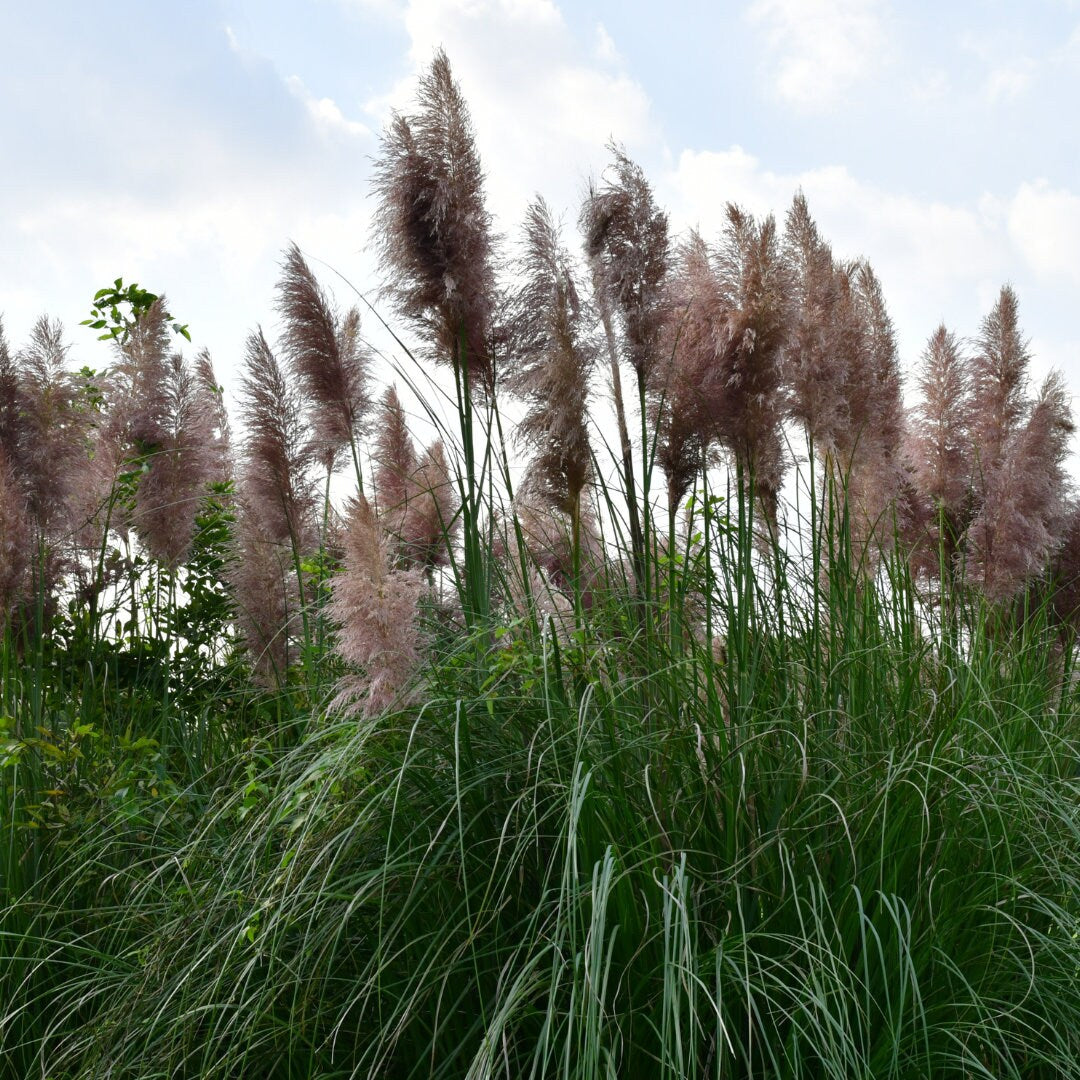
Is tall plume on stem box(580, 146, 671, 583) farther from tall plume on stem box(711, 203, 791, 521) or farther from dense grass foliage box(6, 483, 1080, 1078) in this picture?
dense grass foliage box(6, 483, 1080, 1078)

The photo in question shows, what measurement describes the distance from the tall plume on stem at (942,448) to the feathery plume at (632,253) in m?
2.12

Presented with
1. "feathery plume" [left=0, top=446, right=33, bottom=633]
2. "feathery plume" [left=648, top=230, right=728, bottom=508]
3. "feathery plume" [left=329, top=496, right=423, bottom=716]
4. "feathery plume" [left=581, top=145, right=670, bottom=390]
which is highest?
"feathery plume" [left=581, top=145, right=670, bottom=390]

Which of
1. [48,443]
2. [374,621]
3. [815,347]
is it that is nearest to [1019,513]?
[815,347]

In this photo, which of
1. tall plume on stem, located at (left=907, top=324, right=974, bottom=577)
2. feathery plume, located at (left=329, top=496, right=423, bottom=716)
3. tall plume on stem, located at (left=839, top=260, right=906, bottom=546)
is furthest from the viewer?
tall plume on stem, located at (left=907, top=324, right=974, bottom=577)

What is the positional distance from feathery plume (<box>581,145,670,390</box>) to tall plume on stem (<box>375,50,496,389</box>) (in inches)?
14.9

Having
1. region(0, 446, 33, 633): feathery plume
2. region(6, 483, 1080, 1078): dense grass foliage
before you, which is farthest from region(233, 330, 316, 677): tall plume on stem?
region(6, 483, 1080, 1078): dense grass foliage

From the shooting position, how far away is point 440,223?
3.62 metres

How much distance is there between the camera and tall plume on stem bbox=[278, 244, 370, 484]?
160 inches

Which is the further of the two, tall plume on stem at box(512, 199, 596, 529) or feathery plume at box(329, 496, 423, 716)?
tall plume on stem at box(512, 199, 596, 529)

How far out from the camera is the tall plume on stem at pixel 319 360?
4.05m

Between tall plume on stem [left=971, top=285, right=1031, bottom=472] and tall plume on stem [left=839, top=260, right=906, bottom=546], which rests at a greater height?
tall plume on stem [left=971, top=285, right=1031, bottom=472]

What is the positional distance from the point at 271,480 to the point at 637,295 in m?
1.59

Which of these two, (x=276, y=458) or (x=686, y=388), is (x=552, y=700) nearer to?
(x=686, y=388)

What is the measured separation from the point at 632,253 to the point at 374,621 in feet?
5.63
